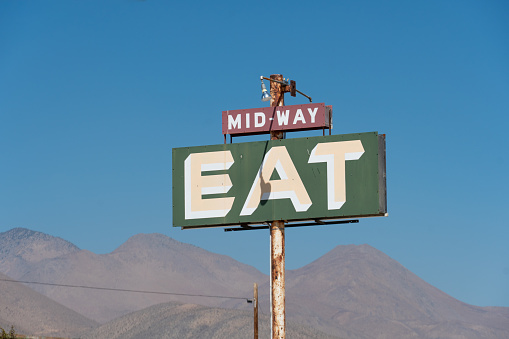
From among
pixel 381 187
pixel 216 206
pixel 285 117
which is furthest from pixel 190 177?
pixel 381 187

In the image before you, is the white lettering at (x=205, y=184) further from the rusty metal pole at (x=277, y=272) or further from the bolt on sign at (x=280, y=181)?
the rusty metal pole at (x=277, y=272)

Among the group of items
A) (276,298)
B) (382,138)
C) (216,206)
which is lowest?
(276,298)

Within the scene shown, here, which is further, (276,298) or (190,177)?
(190,177)

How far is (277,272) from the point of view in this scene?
3581 cm

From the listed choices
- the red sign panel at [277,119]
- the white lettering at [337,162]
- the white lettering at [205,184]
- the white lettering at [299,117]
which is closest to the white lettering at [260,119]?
the red sign panel at [277,119]

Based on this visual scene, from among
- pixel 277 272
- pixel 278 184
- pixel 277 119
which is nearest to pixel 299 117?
pixel 277 119

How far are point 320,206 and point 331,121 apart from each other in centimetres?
321

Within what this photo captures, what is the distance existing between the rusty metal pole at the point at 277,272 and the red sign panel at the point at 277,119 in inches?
19.1

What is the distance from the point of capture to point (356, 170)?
119 ft

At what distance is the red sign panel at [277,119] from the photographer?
36781 mm

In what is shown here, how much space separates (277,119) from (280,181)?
227 cm

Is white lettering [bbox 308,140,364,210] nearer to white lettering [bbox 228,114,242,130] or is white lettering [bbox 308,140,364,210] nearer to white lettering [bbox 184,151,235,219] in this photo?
white lettering [bbox 228,114,242,130]

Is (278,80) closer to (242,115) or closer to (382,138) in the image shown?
(242,115)

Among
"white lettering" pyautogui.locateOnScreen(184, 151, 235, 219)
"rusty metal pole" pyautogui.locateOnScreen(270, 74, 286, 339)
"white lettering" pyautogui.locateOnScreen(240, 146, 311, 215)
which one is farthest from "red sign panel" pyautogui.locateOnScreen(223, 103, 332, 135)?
"white lettering" pyautogui.locateOnScreen(184, 151, 235, 219)
